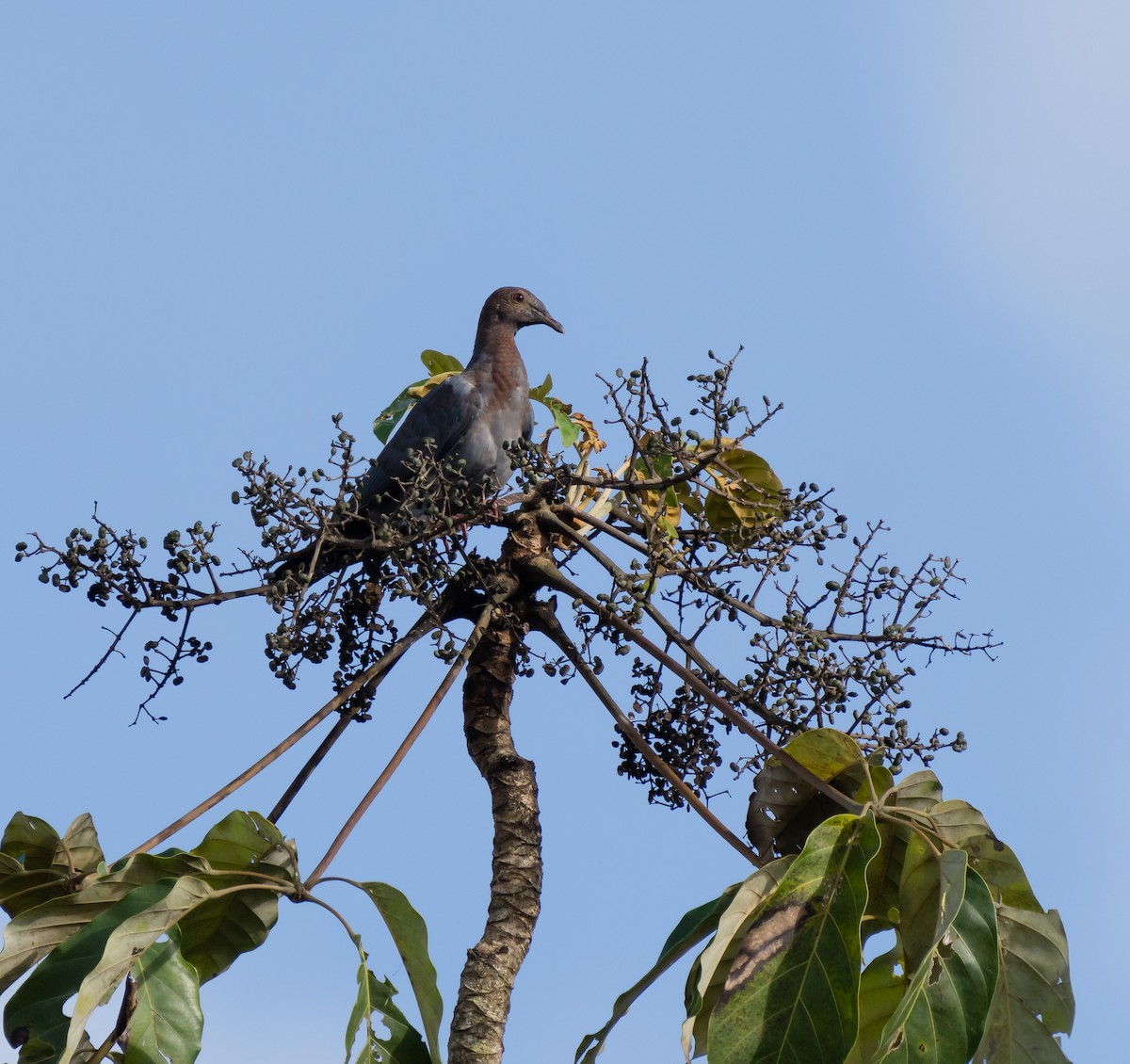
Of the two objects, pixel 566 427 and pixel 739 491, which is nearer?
pixel 739 491

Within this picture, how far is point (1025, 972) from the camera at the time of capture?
283 centimetres

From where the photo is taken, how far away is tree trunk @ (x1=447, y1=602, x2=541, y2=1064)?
123 inches

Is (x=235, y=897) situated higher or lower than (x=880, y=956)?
lower

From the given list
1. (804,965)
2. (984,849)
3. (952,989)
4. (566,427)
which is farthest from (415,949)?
(566,427)

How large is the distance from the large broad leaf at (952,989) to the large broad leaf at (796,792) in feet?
→ 1.51

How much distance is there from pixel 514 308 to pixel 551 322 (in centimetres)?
20

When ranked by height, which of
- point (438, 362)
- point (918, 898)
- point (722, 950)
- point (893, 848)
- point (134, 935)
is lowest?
point (134, 935)

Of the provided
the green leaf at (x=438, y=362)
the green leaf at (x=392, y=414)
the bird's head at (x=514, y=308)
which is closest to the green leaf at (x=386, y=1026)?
the green leaf at (x=392, y=414)

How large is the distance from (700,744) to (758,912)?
32.1 inches

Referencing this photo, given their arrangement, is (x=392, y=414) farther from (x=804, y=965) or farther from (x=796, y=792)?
(x=804, y=965)

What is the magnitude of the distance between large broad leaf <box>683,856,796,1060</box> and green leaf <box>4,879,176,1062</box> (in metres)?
1.13

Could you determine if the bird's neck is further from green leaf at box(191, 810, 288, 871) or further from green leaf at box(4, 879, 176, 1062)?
green leaf at box(4, 879, 176, 1062)

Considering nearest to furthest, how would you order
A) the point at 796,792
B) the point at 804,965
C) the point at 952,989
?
the point at 952,989 < the point at 804,965 < the point at 796,792

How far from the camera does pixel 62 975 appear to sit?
2881 millimetres
